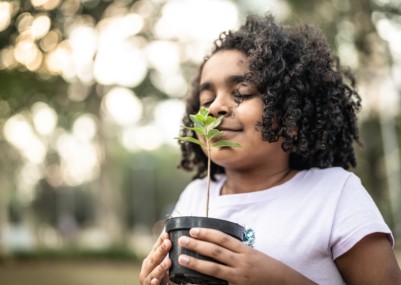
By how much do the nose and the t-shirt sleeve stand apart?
502mm

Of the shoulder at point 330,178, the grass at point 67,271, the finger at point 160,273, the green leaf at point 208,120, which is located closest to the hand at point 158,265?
the finger at point 160,273

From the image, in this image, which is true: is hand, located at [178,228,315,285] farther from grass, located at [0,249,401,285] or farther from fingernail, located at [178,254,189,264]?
grass, located at [0,249,401,285]

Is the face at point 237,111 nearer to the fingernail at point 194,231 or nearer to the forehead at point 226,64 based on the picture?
the forehead at point 226,64

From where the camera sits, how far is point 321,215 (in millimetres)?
1860

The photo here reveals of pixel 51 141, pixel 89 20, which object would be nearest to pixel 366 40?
pixel 89 20

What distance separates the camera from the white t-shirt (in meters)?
1.79

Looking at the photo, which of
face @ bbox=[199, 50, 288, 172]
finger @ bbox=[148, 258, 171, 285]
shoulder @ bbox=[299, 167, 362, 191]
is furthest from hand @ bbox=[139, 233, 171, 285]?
shoulder @ bbox=[299, 167, 362, 191]

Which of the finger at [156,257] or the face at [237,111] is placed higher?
the face at [237,111]

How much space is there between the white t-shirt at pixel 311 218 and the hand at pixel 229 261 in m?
0.24

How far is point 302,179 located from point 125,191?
118ft

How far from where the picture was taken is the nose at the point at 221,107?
1.96 meters

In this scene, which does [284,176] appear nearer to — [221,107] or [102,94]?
[221,107]

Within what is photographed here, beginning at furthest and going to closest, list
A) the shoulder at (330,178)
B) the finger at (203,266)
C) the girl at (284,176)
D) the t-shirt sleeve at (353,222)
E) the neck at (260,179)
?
1. the neck at (260,179)
2. the shoulder at (330,178)
3. the t-shirt sleeve at (353,222)
4. the girl at (284,176)
5. the finger at (203,266)

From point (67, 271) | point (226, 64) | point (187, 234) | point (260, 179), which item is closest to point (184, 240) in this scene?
point (187, 234)
